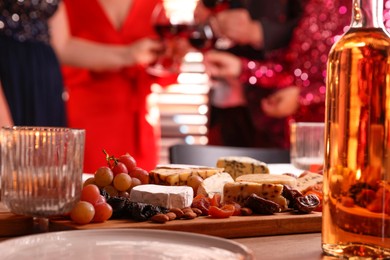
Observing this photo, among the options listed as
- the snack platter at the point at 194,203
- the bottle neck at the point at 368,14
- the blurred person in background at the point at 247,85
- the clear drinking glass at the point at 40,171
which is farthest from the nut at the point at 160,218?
the blurred person in background at the point at 247,85

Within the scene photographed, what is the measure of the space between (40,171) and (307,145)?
106cm

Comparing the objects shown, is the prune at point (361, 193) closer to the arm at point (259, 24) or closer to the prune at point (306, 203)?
the prune at point (306, 203)

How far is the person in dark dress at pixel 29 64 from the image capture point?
3.12 meters

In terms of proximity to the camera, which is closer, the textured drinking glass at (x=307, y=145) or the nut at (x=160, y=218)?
the nut at (x=160, y=218)

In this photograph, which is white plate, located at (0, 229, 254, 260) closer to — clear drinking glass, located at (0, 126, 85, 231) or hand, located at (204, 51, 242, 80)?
clear drinking glass, located at (0, 126, 85, 231)

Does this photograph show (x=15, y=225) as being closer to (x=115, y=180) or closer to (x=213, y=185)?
(x=115, y=180)

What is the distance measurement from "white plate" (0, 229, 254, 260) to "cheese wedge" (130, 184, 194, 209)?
199 millimetres

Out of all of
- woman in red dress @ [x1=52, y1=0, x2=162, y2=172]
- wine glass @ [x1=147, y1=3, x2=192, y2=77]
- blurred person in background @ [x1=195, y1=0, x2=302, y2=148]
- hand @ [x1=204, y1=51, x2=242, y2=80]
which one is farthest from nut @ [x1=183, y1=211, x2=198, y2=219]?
blurred person in background @ [x1=195, y1=0, x2=302, y2=148]

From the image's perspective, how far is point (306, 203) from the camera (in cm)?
116

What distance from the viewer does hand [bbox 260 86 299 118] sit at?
3.84 meters

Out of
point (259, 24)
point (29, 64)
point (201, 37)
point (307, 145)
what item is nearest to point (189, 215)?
point (307, 145)

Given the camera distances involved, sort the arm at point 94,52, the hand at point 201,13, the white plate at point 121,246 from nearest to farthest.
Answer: the white plate at point 121,246
the hand at point 201,13
the arm at point 94,52

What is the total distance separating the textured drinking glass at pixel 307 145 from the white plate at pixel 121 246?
1.08 m

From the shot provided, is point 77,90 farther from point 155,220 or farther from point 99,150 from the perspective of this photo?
point 155,220
